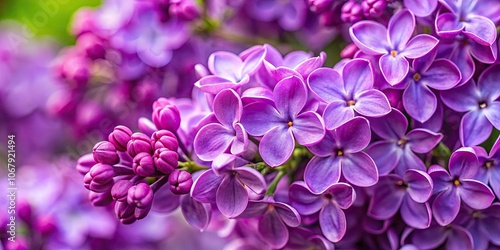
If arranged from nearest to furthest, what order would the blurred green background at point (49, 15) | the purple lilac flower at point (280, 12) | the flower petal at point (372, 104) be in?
the flower petal at point (372, 104)
the purple lilac flower at point (280, 12)
the blurred green background at point (49, 15)

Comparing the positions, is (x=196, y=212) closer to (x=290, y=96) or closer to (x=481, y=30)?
(x=290, y=96)

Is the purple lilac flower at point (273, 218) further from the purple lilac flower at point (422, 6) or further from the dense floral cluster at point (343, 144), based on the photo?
the purple lilac flower at point (422, 6)

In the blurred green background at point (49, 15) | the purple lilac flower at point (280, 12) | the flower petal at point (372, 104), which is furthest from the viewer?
the blurred green background at point (49, 15)

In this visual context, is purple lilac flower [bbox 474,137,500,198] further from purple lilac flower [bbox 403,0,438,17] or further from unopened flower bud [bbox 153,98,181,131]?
unopened flower bud [bbox 153,98,181,131]

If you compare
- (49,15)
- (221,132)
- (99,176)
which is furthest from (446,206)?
(49,15)

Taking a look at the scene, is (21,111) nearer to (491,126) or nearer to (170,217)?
(170,217)

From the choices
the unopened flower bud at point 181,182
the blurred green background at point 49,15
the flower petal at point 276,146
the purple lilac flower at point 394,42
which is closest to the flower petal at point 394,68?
the purple lilac flower at point 394,42

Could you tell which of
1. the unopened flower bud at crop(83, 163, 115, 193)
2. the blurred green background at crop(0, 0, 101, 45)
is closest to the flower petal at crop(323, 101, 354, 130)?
the unopened flower bud at crop(83, 163, 115, 193)
